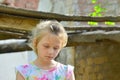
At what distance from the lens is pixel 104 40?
11.7 ft

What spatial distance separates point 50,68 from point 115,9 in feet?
17.8

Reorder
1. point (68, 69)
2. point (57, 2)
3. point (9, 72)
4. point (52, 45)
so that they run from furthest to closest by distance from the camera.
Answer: point (57, 2) < point (9, 72) < point (68, 69) < point (52, 45)

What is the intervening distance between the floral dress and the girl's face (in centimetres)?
9

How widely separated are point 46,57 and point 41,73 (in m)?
0.11

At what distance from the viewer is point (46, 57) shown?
2.17 m

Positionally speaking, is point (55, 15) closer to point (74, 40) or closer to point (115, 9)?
point (74, 40)

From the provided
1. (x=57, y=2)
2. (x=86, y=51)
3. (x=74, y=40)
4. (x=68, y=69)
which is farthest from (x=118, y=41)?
(x=57, y=2)

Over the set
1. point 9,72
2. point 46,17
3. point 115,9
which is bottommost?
point 9,72

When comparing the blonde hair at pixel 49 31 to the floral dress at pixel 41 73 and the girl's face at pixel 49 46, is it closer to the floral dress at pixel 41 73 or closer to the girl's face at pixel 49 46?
the girl's face at pixel 49 46

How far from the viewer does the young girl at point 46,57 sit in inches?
85.0

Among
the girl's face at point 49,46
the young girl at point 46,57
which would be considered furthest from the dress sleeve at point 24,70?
the girl's face at point 49,46

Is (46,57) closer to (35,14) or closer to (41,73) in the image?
(41,73)

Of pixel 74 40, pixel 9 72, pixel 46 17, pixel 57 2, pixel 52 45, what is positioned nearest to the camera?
pixel 52 45

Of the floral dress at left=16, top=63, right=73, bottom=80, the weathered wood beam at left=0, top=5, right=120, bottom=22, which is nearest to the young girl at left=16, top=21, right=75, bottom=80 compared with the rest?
the floral dress at left=16, top=63, right=73, bottom=80
